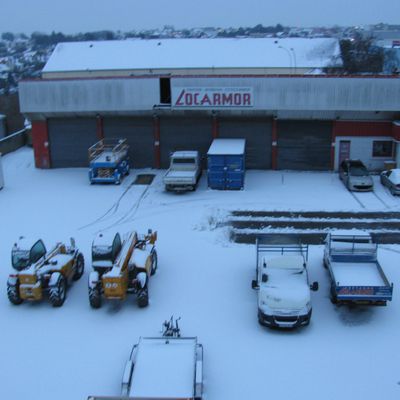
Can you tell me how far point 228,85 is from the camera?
30.2 m

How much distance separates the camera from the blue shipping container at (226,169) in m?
27.8

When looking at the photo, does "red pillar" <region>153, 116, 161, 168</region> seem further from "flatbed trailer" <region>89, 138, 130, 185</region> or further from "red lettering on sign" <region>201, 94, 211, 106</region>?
"red lettering on sign" <region>201, 94, 211, 106</region>

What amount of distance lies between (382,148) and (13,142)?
81.9 ft

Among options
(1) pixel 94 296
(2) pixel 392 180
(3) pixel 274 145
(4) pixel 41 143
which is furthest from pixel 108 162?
(2) pixel 392 180

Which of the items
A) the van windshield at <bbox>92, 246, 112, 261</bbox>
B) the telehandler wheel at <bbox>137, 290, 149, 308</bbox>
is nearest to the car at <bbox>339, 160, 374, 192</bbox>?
the telehandler wheel at <bbox>137, 290, 149, 308</bbox>

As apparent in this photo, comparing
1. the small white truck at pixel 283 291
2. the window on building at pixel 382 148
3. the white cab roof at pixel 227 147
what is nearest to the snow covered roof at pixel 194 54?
the white cab roof at pixel 227 147

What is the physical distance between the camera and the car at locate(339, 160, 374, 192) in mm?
27344

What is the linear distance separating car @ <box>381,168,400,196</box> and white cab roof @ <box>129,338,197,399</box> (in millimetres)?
16560

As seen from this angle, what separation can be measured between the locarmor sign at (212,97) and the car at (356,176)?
6295 mm

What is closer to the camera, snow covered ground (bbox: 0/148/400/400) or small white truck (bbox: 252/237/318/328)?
snow covered ground (bbox: 0/148/400/400)

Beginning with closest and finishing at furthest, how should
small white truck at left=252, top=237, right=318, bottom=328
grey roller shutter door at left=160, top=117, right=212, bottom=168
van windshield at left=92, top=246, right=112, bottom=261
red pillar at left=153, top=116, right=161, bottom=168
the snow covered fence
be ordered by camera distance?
small white truck at left=252, top=237, right=318, bottom=328 → van windshield at left=92, top=246, right=112, bottom=261 → grey roller shutter door at left=160, top=117, right=212, bottom=168 → red pillar at left=153, top=116, right=161, bottom=168 → the snow covered fence

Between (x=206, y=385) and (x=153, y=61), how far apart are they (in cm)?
4770

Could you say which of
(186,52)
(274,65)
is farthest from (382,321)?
(186,52)

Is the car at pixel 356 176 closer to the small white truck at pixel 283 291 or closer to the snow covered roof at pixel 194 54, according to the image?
the small white truck at pixel 283 291
